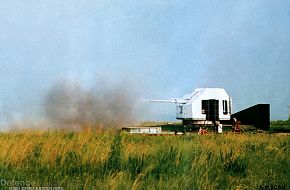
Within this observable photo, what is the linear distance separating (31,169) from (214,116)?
2524 centimetres

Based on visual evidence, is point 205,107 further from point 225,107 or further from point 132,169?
point 132,169

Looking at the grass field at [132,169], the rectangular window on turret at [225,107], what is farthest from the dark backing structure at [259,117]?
the grass field at [132,169]

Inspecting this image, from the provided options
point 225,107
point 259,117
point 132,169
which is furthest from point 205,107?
point 132,169

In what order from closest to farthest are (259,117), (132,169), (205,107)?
(132,169) < (259,117) < (205,107)

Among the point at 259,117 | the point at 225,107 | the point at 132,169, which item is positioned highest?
the point at 225,107

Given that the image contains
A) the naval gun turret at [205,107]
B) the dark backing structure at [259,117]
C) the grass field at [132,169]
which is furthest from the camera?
the naval gun turret at [205,107]

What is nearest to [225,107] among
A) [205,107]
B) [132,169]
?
[205,107]

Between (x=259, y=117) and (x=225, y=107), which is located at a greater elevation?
(x=225, y=107)

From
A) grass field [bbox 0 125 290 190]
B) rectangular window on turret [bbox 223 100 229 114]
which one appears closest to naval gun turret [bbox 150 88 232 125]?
rectangular window on turret [bbox 223 100 229 114]

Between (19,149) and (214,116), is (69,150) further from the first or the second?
(214,116)

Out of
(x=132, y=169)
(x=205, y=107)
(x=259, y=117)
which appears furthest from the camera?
(x=205, y=107)

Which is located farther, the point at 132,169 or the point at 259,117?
the point at 259,117

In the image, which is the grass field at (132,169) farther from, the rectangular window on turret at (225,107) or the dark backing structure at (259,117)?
the rectangular window on turret at (225,107)

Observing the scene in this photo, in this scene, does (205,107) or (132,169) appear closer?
(132,169)
